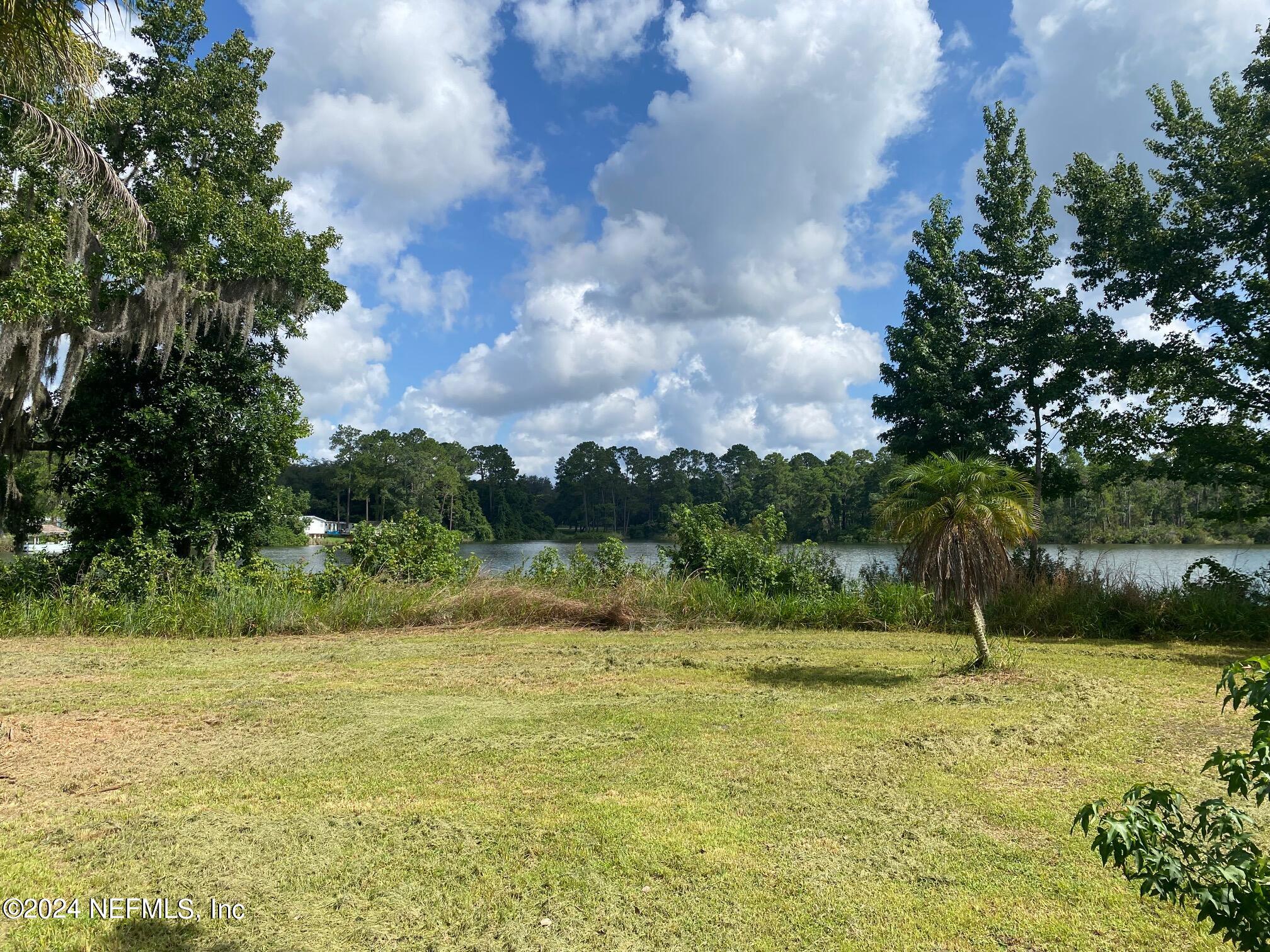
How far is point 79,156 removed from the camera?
6.95 meters

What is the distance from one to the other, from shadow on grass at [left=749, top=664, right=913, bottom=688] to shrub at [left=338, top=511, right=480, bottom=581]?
20.7 feet

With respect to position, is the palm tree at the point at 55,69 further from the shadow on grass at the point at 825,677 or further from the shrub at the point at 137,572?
the shadow on grass at the point at 825,677

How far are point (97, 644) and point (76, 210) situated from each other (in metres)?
5.89

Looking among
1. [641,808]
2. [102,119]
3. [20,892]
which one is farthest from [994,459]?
[102,119]

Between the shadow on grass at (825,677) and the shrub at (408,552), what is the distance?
631cm

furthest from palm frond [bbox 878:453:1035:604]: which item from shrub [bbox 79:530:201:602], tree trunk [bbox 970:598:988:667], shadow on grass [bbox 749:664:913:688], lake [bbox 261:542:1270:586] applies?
shrub [bbox 79:530:201:602]

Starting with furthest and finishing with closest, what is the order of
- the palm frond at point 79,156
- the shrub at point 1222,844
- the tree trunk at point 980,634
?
1. the tree trunk at point 980,634
2. the palm frond at point 79,156
3. the shrub at point 1222,844

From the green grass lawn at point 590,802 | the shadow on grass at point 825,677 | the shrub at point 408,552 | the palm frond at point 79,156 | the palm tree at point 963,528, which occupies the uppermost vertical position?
the palm frond at point 79,156

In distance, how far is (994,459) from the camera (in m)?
14.8

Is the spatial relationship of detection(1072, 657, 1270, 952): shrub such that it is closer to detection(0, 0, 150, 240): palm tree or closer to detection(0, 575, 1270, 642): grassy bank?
detection(0, 0, 150, 240): palm tree

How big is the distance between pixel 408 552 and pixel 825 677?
25.3 feet

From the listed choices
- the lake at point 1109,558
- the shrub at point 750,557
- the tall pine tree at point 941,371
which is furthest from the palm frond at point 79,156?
the tall pine tree at point 941,371

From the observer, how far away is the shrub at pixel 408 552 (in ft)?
39.6

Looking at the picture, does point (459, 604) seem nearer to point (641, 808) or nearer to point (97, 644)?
point (97, 644)
